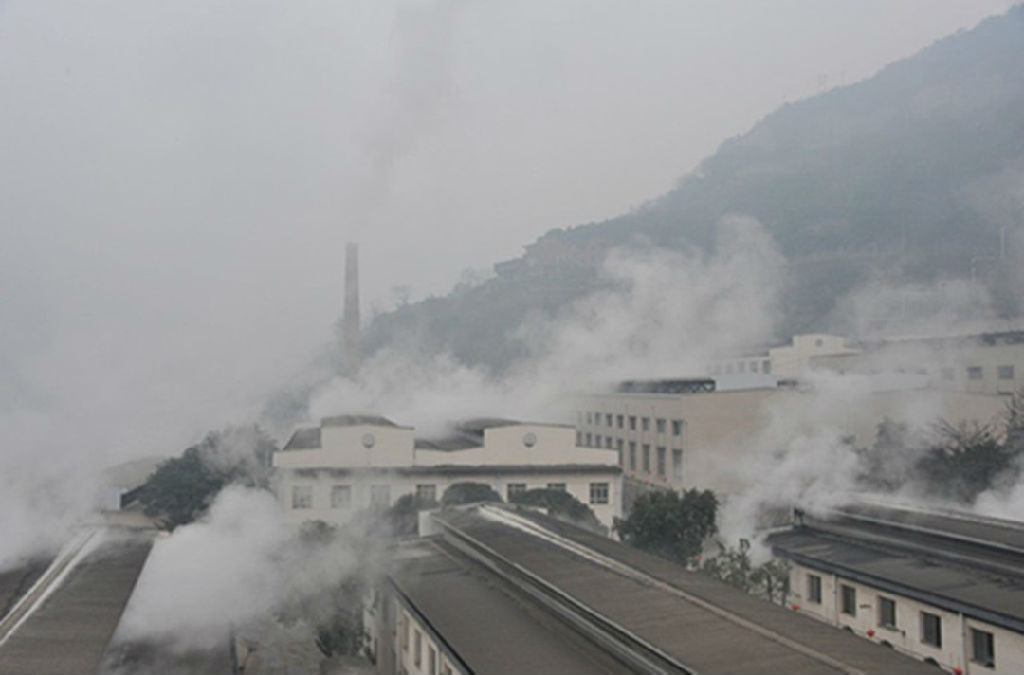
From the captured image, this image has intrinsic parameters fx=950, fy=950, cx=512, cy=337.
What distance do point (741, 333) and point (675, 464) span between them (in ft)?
79.9

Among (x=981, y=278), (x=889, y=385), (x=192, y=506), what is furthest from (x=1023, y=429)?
(x=981, y=278)

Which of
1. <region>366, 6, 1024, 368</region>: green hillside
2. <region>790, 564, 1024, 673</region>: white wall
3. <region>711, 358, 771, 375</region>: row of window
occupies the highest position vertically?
<region>366, 6, 1024, 368</region>: green hillside

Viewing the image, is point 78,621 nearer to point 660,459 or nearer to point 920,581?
point 920,581

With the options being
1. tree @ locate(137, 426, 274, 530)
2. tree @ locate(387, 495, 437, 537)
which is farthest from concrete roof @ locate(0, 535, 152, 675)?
tree @ locate(387, 495, 437, 537)

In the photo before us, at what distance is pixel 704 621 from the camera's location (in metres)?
7.87

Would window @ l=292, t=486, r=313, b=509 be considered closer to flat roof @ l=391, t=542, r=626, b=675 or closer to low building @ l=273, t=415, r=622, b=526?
low building @ l=273, t=415, r=622, b=526

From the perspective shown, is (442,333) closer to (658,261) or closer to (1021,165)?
(658,261)

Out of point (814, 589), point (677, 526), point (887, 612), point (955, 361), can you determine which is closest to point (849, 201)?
point (955, 361)

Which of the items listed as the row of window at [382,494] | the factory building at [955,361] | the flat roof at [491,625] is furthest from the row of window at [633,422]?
the flat roof at [491,625]

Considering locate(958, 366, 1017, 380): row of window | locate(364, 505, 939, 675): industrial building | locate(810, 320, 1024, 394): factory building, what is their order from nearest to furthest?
locate(364, 505, 939, 675): industrial building, locate(958, 366, 1017, 380): row of window, locate(810, 320, 1024, 394): factory building

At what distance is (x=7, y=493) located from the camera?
12961 millimetres

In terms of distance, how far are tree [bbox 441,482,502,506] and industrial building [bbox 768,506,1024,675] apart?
7.68 meters

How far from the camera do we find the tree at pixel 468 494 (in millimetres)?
20781

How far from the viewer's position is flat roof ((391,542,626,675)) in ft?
25.2
